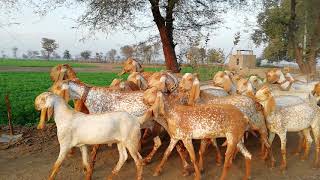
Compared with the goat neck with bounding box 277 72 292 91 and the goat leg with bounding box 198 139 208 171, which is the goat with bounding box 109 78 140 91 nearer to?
the goat leg with bounding box 198 139 208 171

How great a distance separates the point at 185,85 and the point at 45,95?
8.81ft

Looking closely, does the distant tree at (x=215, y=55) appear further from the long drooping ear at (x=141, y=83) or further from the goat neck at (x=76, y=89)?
the goat neck at (x=76, y=89)

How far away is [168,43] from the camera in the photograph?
12648 millimetres

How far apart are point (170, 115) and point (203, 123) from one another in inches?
22.6

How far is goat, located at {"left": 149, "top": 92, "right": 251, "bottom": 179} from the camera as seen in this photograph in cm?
661

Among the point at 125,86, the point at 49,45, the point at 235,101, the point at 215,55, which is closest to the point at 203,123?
the point at 235,101

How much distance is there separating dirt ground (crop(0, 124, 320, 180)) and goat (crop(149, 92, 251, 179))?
33.5 inches

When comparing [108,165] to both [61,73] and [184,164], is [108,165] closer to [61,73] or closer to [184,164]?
[184,164]

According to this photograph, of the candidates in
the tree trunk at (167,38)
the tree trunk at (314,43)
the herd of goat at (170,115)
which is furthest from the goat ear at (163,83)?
the tree trunk at (314,43)

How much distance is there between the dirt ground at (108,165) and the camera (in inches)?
285

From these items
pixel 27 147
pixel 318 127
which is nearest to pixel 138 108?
pixel 27 147

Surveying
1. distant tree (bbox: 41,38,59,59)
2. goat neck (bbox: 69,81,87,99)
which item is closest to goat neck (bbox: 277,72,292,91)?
goat neck (bbox: 69,81,87,99)

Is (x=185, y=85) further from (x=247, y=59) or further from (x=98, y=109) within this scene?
(x=247, y=59)

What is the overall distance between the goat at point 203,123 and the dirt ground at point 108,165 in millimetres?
850
